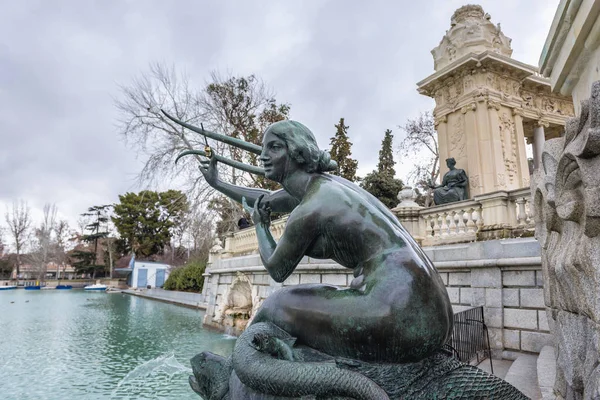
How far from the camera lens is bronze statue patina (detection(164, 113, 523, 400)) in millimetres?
1510

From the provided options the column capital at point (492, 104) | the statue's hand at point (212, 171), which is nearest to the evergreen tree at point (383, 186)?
the column capital at point (492, 104)

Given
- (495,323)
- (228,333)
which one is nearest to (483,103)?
(495,323)

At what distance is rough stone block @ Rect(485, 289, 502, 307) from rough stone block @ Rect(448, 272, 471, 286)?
48 centimetres

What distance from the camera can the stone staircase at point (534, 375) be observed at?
10.0 feet

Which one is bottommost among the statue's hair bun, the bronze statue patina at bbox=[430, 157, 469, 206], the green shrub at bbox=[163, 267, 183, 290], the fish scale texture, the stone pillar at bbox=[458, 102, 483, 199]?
the green shrub at bbox=[163, 267, 183, 290]

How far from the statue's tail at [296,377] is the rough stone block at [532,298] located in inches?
217

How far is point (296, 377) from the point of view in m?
1.46

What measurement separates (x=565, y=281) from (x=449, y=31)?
594 inches

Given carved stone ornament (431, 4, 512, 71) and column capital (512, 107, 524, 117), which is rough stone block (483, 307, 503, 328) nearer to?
column capital (512, 107, 524, 117)

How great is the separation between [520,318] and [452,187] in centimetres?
719

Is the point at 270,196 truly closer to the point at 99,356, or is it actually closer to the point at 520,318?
the point at 520,318

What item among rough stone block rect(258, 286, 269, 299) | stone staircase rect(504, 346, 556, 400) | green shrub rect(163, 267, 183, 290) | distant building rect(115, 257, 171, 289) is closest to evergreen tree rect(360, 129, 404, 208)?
rough stone block rect(258, 286, 269, 299)

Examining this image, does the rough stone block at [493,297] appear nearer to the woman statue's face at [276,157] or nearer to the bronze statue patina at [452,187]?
the woman statue's face at [276,157]

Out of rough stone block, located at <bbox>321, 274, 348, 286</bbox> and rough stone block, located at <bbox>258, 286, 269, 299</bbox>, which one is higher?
rough stone block, located at <bbox>321, 274, 348, 286</bbox>
